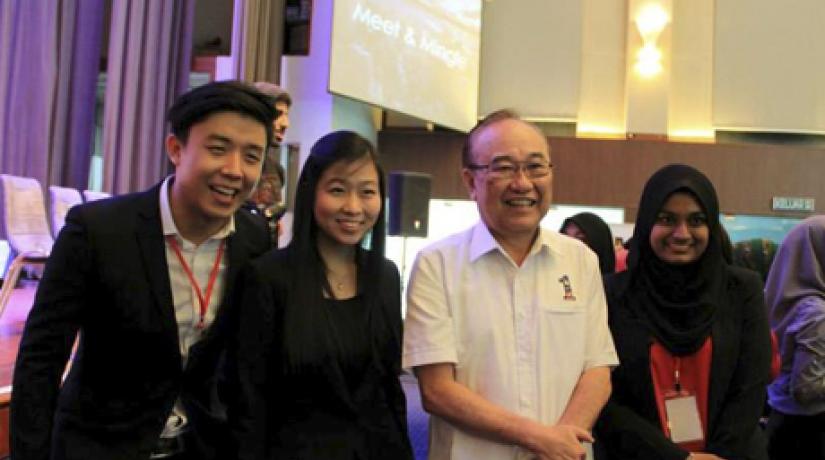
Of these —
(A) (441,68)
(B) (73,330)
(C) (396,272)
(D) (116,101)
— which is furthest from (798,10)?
(B) (73,330)

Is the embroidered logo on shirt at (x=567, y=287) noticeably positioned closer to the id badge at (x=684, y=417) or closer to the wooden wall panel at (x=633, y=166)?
the id badge at (x=684, y=417)

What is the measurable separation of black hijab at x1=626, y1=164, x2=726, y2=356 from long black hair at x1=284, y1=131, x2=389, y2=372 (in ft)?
2.32

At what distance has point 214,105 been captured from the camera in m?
1.30

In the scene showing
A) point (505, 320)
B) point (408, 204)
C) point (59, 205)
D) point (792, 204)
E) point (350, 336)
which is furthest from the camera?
point (792, 204)

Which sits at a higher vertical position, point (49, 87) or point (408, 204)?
point (49, 87)

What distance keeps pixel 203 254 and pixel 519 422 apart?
0.76m

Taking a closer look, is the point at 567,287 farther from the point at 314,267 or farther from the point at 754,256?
the point at 754,256

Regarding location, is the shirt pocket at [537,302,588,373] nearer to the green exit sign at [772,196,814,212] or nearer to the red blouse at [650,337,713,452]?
the red blouse at [650,337,713,452]

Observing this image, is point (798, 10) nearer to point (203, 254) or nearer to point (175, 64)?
point (175, 64)

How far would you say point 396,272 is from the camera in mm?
1516

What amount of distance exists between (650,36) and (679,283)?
7098 mm

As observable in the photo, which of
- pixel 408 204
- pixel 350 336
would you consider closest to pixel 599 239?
pixel 350 336

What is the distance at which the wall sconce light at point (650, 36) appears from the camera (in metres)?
7.82

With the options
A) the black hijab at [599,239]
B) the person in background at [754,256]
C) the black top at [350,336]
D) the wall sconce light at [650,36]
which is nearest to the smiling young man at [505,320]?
the black top at [350,336]
